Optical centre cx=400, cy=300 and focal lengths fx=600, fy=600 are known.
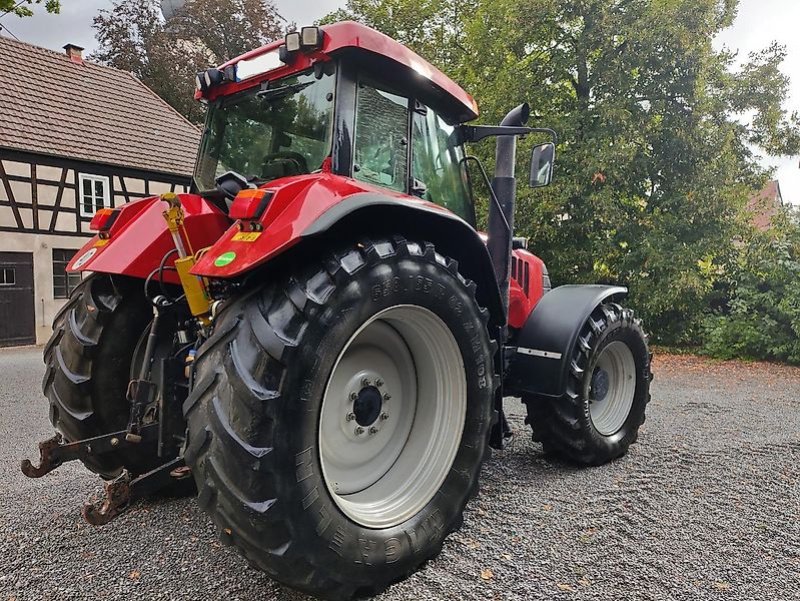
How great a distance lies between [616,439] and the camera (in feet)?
12.6

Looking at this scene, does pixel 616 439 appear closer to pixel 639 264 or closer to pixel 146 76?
pixel 639 264

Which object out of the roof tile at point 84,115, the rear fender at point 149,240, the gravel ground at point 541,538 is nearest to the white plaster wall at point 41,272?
the roof tile at point 84,115

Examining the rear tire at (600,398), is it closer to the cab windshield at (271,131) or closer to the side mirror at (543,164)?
the side mirror at (543,164)

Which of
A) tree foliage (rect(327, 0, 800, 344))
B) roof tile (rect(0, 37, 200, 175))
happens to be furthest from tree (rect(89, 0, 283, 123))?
tree foliage (rect(327, 0, 800, 344))

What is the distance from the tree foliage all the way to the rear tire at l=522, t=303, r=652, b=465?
731cm

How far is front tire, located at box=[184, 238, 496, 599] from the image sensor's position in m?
1.83

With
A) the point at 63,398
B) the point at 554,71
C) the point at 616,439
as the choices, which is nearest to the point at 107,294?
the point at 63,398

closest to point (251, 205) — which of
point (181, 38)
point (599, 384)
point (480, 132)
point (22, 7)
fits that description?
point (480, 132)

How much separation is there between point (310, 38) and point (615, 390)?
2.93 m

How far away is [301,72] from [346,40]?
29 cm

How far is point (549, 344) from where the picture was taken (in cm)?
352

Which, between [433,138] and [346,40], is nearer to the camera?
[346,40]

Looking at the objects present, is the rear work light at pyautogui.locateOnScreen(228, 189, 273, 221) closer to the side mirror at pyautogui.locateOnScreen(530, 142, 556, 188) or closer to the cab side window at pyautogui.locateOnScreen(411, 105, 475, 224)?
the cab side window at pyautogui.locateOnScreen(411, 105, 475, 224)

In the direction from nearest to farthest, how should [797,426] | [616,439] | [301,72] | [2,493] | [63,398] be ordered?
[301,72] < [63,398] < [2,493] < [616,439] < [797,426]
